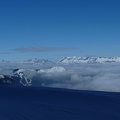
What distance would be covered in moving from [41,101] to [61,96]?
3487 mm

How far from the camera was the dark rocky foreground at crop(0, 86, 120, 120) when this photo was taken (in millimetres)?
21922

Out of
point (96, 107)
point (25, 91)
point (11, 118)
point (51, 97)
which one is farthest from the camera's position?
point (25, 91)

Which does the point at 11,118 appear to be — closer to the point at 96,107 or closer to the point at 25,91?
the point at 96,107

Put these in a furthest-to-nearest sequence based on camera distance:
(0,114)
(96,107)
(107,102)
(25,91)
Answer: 1. (25,91)
2. (107,102)
3. (96,107)
4. (0,114)

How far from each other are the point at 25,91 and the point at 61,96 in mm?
5678

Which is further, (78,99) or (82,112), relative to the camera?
(78,99)

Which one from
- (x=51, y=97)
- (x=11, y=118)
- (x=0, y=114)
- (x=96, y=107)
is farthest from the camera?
(x=51, y=97)

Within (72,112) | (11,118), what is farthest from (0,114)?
(72,112)

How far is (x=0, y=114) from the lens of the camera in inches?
894

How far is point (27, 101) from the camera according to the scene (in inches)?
1142

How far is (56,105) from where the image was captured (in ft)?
86.5

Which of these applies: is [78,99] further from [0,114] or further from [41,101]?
[0,114]

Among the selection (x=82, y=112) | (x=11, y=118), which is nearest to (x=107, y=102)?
(x=82, y=112)

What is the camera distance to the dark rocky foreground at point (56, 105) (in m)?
21.9
